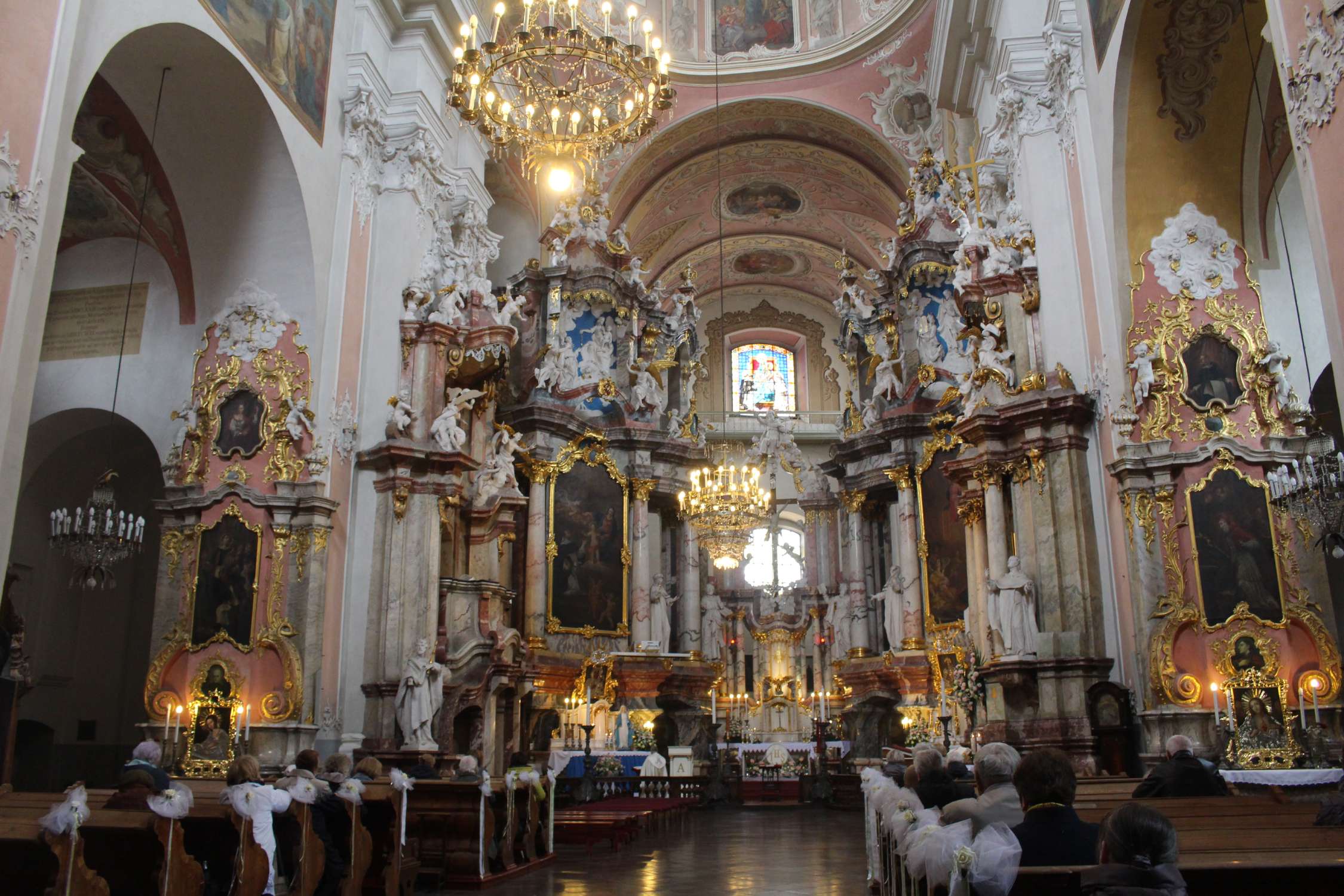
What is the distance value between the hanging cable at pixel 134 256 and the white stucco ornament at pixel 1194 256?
1019 centimetres

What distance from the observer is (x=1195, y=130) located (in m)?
10.9

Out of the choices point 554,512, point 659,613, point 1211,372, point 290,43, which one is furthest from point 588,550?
point 1211,372

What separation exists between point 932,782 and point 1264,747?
4.40 metres

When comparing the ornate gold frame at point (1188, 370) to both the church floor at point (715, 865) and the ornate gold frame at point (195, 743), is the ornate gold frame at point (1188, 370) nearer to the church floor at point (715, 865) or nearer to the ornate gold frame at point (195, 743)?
the church floor at point (715, 865)

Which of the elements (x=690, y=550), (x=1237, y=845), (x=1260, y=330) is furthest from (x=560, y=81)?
(x=1237, y=845)

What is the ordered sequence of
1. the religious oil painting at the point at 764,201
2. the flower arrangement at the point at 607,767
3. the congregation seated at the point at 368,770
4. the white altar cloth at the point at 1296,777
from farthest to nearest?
the religious oil painting at the point at 764,201 → the flower arrangement at the point at 607,767 → the white altar cloth at the point at 1296,777 → the congregation seated at the point at 368,770

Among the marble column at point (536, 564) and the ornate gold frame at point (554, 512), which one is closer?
the marble column at point (536, 564)

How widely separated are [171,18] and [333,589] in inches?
231

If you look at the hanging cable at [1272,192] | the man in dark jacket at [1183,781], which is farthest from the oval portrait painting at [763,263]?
the man in dark jacket at [1183,781]

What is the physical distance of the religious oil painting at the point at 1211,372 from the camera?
1039 cm

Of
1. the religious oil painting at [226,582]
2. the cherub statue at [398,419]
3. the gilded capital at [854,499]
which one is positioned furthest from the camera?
the gilded capital at [854,499]

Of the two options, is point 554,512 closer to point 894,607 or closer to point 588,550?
point 588,550

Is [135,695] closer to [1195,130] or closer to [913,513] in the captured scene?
[913,513]

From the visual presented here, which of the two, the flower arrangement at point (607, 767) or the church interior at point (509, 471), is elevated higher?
the church interior at point (509, 471)
